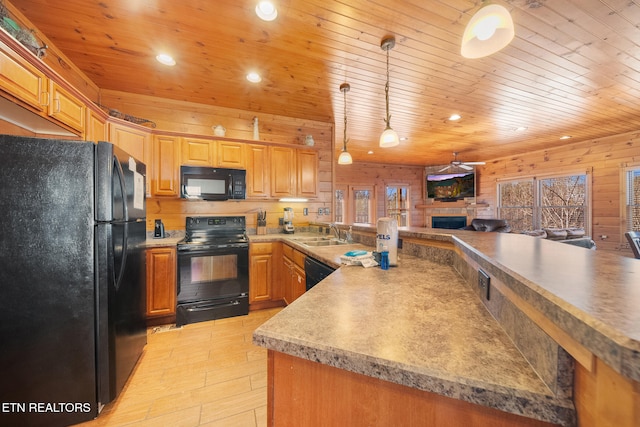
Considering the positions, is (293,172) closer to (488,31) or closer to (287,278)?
(287,278)

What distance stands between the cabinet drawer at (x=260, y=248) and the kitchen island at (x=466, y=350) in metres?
2.15

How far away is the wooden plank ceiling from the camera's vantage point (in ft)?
5.64

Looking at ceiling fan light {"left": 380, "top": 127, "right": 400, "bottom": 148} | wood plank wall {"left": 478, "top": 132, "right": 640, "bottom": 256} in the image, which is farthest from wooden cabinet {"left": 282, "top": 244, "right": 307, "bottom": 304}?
wood plank wall {"left": 478, "top": 132, "right": 640, "bottom": 256}

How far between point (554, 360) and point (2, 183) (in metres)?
2.34

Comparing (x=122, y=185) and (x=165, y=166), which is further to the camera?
(x=165, y=166)

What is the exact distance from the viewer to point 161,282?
8.36 feet

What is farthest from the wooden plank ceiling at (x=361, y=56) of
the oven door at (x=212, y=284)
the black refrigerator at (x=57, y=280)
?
the oven door at (x=212, y=284)

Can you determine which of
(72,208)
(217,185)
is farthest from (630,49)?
(72,208)

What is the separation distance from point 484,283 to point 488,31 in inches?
46.7

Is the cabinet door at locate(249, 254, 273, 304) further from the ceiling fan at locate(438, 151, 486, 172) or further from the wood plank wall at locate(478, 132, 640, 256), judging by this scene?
the wood plank wall at locate(478, 132, 640, 256)

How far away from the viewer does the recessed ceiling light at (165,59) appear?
2248 millimetres

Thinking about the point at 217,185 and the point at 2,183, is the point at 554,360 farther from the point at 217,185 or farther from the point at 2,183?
the point at 217,185

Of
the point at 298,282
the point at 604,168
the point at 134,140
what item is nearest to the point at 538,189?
the point at 604,168

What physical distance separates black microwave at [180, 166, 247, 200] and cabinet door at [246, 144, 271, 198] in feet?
0.38
